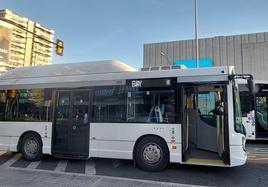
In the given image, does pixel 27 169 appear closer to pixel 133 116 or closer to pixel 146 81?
pixel 133 116

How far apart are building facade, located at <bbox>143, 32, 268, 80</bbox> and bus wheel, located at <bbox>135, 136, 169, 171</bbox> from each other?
2108 cm

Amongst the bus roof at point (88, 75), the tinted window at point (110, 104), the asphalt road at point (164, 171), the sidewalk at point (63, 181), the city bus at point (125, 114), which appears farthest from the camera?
the tinted window at point (110, 104)

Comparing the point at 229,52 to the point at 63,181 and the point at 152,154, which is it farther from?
the point at 63,181

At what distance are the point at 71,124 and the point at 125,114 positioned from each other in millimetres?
1905

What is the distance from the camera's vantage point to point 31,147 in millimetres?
8117

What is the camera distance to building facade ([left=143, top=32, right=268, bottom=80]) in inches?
998

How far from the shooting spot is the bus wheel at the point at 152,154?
6648mm

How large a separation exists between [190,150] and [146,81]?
8.19 feet

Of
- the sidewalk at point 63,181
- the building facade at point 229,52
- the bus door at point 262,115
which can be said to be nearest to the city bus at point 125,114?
the sidewalk at point 63,181

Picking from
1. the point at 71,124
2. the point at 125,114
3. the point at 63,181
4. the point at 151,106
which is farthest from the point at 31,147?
the point at 151,106

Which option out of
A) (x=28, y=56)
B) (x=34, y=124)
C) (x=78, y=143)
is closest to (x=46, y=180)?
(x=78, y=143)

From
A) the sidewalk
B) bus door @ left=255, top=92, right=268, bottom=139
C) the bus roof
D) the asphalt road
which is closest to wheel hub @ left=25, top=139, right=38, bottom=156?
the asphalt road

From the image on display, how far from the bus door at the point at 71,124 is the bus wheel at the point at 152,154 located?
1753 mm

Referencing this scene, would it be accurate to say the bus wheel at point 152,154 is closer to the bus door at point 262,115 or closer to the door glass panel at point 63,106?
the door glass panel at point 63,106
